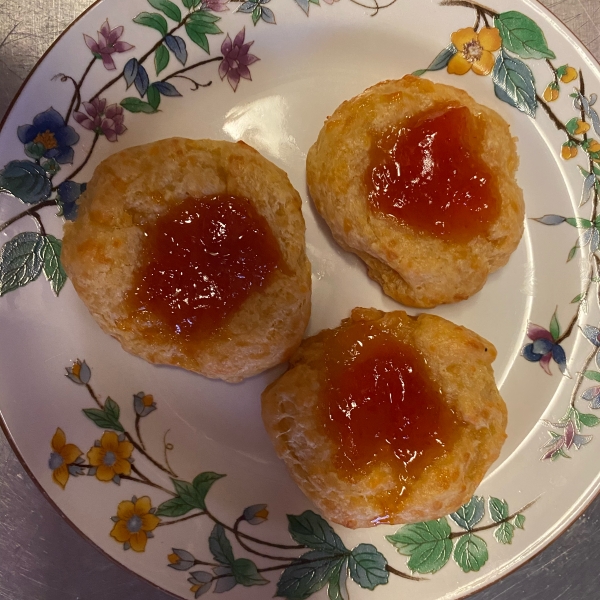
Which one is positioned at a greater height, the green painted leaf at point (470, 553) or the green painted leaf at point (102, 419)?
the green painted leaf at point (102, 419)

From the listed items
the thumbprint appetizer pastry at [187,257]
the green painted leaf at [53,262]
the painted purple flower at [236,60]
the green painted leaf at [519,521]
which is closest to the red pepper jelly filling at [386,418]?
the thumbprint appetizer pastry at [187,257]

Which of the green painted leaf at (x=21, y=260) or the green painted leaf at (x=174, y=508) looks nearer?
the green painted leaf at (x=21, y=260)

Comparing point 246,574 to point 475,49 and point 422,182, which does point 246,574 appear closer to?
point 422,182

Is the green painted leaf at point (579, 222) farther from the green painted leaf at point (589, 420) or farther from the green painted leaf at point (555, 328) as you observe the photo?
the green painted leaf at point (589, 420)

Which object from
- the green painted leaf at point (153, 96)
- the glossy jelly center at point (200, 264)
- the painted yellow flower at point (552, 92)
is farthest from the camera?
the painted yellow flower at point (552, 92)

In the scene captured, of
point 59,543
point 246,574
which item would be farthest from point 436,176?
point 59,543
